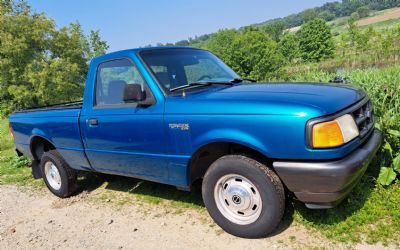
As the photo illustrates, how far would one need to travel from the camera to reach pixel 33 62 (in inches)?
1158

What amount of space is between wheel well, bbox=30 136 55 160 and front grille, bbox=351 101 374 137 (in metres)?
4.63

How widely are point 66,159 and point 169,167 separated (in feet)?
6.99

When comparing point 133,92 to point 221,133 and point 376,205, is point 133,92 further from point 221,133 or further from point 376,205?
point 376,205

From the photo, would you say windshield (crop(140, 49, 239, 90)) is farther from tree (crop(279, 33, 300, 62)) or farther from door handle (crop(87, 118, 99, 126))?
tree (crop(279, 33, 300, 62))

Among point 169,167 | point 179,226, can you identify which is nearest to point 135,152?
point 169,167

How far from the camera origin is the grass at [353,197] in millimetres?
3282

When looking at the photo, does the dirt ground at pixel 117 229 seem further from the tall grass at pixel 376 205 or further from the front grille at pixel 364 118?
the front grille at pixel 364 118

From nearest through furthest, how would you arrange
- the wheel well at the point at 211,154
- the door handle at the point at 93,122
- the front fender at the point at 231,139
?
the front fender at the point at 231,139 < the wheel well at the point at 211,154 < the door handle at the point at 93,122

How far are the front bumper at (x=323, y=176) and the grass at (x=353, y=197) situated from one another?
57cm

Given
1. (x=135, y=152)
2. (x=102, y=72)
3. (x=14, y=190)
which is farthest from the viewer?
(x=14, y=190)

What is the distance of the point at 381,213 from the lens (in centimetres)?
348

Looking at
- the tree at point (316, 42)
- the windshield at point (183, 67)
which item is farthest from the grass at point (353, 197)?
the tree at point (316, 42)

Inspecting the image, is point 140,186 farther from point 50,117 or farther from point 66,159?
point 50,117

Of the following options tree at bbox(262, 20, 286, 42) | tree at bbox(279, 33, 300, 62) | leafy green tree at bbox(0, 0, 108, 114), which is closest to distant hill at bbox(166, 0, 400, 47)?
tree at bbox(262, 20, 286, 42)
